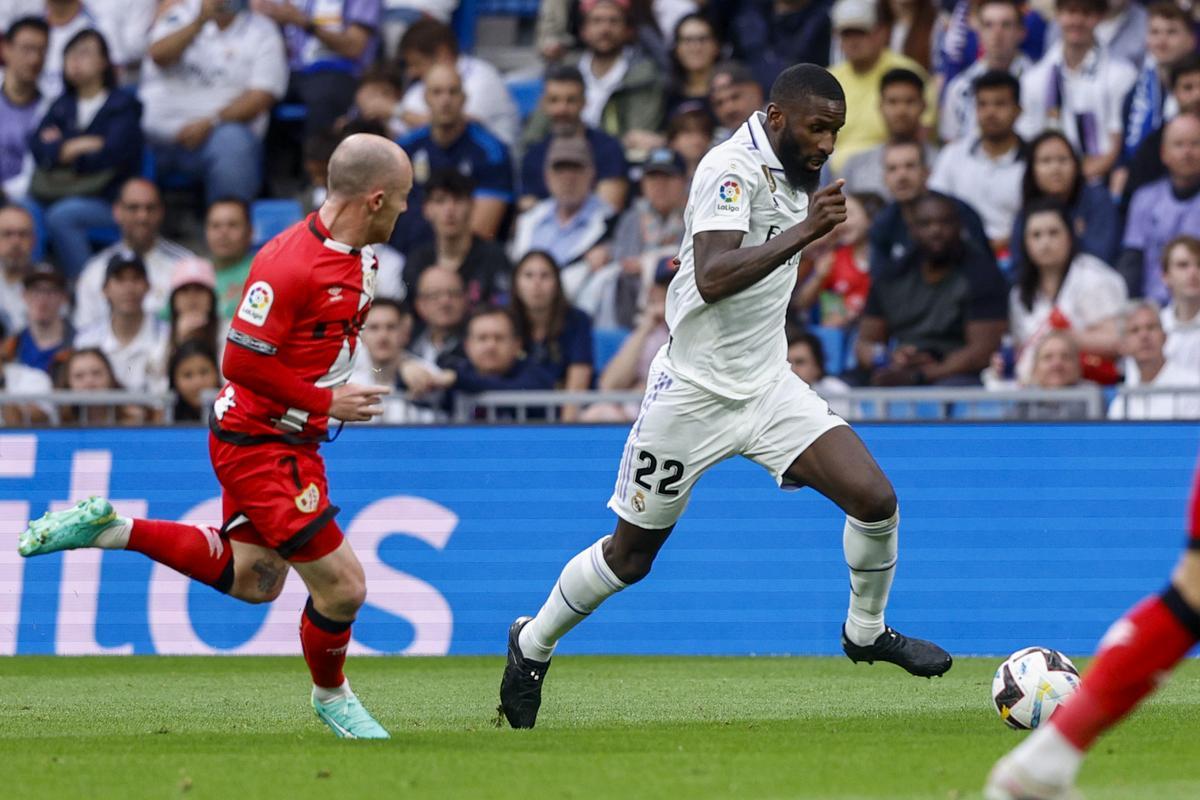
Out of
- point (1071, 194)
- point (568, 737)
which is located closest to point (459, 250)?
point (1071, 194)

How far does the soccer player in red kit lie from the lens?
7.15 meters

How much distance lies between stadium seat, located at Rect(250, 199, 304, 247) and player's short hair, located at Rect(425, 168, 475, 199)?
199 centimetres

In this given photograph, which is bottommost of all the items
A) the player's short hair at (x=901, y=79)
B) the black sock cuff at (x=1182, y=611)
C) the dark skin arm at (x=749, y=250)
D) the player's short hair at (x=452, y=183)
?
the player's short hair at (x=452, y=183)

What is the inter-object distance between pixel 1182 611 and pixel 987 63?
431 inches

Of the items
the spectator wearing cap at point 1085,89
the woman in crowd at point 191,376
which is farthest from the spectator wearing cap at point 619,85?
the woman in crowd at point 191,376

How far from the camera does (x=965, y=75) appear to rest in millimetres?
15352

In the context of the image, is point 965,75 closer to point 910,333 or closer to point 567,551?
point 910,333

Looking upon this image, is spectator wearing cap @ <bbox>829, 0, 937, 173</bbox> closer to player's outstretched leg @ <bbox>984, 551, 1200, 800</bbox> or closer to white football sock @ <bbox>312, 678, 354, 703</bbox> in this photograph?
white football sock @ <bbox>312, 678, 354, 703</bbox>

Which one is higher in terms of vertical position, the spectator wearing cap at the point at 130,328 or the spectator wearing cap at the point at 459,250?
the spectator wearing cap at the point at 459,250

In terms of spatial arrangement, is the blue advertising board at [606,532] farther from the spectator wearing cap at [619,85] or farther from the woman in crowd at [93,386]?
the spectator wearing cap at [619,85]

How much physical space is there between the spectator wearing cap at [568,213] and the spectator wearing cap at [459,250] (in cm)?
50

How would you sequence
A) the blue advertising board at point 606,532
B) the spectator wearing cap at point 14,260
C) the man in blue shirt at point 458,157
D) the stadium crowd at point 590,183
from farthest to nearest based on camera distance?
the spectator wearing cap at point 14,260 → the man in blue shirt at point 458,157 → the stadium crowd at point 590,183 → the blue advertising board at point 606,532

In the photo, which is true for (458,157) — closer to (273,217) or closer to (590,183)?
(590,183)

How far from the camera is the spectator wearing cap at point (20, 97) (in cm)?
1708
